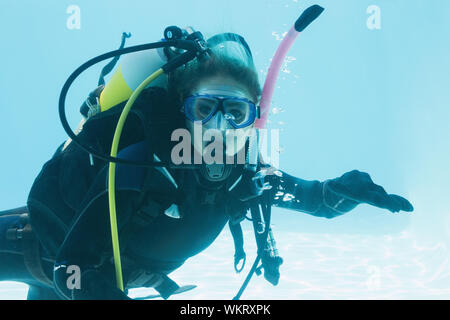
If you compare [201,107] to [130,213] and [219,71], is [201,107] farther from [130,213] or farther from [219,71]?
[130,213]

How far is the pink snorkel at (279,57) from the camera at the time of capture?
1.67 m

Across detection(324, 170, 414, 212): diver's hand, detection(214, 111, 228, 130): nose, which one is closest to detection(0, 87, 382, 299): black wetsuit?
detection(324, 170, 414, 212): diver's hand

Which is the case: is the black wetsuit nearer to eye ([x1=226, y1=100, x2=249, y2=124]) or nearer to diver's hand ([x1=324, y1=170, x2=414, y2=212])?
diver's hand ([x1=324, y1=170, x2=414, y2=212])

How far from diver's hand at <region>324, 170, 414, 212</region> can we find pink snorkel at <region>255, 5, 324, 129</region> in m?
0.57

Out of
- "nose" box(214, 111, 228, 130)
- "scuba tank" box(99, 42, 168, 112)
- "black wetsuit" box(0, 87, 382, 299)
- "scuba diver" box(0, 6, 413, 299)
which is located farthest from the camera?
"scuba tank" box(99, 42, 168, 112)

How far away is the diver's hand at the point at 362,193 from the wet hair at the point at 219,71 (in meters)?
0.73

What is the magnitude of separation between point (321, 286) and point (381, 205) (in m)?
3.49

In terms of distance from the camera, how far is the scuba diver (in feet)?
4.76

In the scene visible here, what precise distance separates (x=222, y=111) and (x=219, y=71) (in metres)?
0.23

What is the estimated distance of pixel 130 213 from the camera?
1485mm

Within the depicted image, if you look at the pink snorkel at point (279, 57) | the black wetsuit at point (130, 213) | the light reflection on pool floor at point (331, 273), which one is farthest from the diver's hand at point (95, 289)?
the light reflection on pool floor at point (331, 273)

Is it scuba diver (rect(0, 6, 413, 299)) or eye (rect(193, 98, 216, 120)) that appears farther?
eye (rect(193, 98, 216, 120))

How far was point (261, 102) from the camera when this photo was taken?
1.86 m

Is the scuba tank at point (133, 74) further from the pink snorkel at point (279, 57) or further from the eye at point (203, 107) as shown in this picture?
the pink snorkel at point (279, 57)
